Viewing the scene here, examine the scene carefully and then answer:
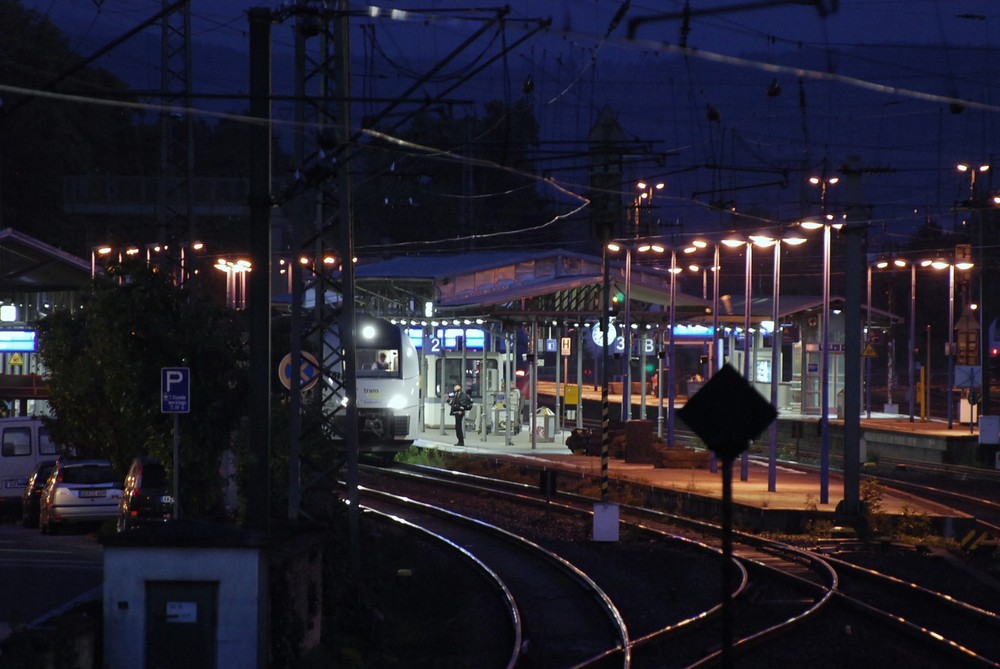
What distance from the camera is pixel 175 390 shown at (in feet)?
53.2

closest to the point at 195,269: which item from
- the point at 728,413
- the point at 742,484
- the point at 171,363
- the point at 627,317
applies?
the point at 171,363

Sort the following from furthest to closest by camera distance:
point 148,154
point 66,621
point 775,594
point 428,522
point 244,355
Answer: point 148,154 → point 428,522 → point 244,355 → point 775,594 → point 66,621

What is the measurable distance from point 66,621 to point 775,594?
33.3ft

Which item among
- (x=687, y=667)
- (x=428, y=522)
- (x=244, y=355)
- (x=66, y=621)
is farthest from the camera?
(x=428, y=522)

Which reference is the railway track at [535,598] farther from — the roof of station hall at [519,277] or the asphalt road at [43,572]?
the roof of station hall at [519,277]

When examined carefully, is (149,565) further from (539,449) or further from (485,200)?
(485,200)

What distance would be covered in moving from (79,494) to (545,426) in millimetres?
21928

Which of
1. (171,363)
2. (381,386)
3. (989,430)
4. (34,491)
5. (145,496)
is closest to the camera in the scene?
(171,363)

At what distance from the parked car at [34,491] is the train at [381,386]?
10601 mm

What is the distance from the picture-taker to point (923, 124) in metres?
125

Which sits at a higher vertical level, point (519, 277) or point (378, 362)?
point (519, 277)

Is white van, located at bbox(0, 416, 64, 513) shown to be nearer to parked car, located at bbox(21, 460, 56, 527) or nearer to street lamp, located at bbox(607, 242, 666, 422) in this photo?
parked car, located at bbox(21, 460, 56, 527)

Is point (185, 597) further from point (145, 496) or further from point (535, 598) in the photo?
point (145, 496)

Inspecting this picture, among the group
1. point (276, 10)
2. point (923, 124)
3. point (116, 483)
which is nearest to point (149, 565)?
point (276, 10)
